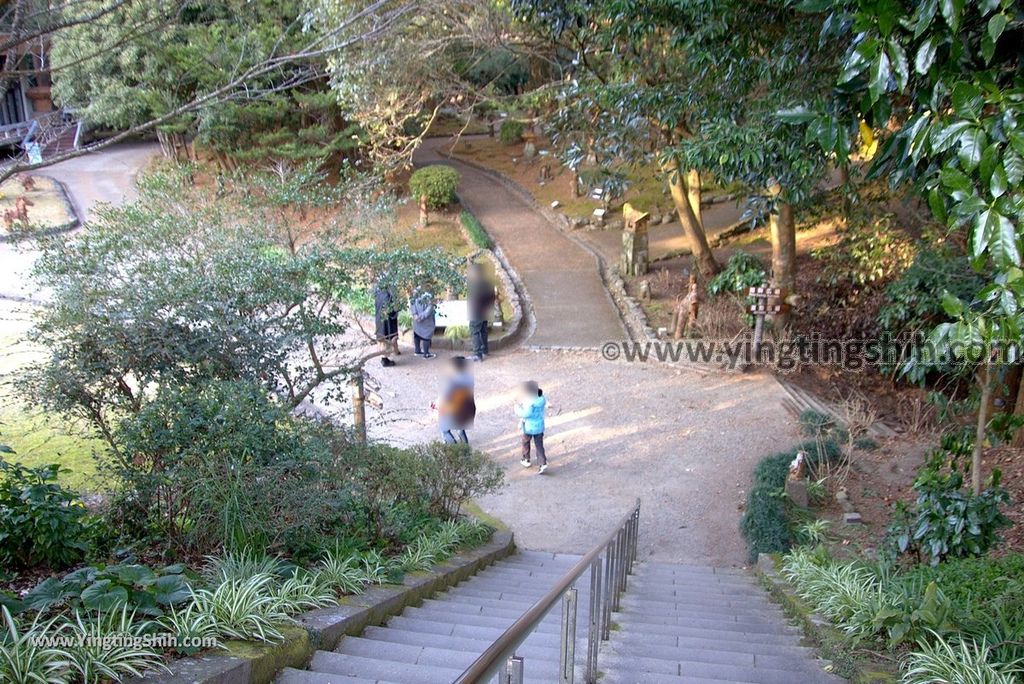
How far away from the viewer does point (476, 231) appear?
20.9 meters

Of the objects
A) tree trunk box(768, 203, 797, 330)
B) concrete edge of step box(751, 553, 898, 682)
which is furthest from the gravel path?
concrete edge of step box(751, 553, 898, 682)

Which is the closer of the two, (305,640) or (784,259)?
(305,640)

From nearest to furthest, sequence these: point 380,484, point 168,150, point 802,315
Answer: point 380,484
point 802,315
point 168,150

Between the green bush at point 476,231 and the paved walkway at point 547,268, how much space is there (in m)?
0.45

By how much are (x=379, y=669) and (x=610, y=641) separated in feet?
5.64

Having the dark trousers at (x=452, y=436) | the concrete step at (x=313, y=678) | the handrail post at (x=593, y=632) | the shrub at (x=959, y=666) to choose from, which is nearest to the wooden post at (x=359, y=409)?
the dark trousers at (x=452, y=436)

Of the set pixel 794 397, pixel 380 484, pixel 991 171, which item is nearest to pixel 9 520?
pixel 380 484

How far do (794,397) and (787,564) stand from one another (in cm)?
625

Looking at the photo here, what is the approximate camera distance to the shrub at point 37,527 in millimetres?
4457

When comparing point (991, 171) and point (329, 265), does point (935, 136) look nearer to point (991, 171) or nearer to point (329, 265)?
point (991, 171)

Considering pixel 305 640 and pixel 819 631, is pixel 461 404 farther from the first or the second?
pixel 305 640

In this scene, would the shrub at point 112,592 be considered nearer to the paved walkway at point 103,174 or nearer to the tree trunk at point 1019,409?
the tree trunk at point 1019,409

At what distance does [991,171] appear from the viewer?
316 cm

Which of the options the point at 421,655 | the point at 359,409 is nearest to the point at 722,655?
the point at 421,655
